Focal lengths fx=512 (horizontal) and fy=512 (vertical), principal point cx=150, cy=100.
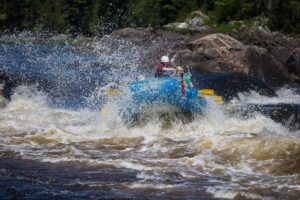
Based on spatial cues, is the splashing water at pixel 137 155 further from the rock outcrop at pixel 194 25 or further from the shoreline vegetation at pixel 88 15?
the shoreline vegetation at pixel 88 15

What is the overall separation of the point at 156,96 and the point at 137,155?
7.86 feet

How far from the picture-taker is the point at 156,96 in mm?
11609

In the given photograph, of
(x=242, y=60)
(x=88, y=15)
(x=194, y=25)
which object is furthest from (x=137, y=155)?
(x=88, y=15)

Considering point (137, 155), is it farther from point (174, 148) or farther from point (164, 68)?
point (164, 68)

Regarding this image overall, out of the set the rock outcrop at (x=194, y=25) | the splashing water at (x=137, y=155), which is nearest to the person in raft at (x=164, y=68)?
the splashing water at (x=137, y=155)

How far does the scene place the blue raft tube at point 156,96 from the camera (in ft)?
38.1

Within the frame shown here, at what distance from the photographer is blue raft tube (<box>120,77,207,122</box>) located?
11602 mm

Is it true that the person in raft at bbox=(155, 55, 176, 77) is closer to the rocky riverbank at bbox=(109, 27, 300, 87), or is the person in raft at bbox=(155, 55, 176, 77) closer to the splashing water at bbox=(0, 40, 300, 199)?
the splashing water at bbox=(0, 40, 300, 199)

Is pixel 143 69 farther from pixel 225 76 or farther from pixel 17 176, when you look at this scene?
pixel 17 176

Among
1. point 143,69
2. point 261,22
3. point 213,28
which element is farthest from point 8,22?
Answer: point 143,69

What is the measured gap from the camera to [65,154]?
9453 mm

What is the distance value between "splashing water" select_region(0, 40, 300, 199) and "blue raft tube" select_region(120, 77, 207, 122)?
1.27ft

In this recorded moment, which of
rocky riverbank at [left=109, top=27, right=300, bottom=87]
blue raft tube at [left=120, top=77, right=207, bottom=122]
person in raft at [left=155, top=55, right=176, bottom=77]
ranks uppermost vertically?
person in raft at [left=155, top=55, right=176, bottom=77]

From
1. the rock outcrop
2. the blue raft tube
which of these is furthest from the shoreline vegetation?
the blue raft tube
